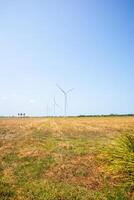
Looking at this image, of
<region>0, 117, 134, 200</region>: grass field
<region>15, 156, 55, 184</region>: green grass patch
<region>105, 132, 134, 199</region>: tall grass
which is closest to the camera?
<region>0, 117, 134, 200</region>: grass field

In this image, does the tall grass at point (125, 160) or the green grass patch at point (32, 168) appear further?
the green grass patch at point (32, 168)

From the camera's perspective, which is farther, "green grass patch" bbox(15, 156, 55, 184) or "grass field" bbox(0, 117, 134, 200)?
"green grass patch" bbox(15, 156, 55, 184)

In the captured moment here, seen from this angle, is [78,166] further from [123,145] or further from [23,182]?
[23,182]

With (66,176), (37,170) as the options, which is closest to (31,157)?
(37,170)

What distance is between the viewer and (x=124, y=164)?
9859mm

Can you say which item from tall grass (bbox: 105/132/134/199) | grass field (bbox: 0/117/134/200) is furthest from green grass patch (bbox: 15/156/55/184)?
tall grass (bbox: 105/132/134/199)

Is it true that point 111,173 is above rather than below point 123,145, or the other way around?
below

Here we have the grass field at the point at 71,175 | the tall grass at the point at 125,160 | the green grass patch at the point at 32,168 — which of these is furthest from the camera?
the green grass patch at the point at 32,168

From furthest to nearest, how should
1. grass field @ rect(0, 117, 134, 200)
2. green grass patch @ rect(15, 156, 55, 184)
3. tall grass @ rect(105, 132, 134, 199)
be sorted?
green grass patch @ rect(15, 156, 55, 184) < tall grass @ rect(105, 132, 134, 199) < grass field @ rect(0, 117, 134, 200)

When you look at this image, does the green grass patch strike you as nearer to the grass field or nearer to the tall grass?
the grass field

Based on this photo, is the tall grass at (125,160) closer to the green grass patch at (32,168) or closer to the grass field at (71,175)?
the grass field at (71,175)

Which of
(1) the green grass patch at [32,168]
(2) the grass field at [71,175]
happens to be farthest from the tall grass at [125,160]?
(1) the green grass patch at [32,168]

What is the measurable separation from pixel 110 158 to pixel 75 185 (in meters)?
2.09

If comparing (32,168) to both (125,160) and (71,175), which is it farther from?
(125,160)
